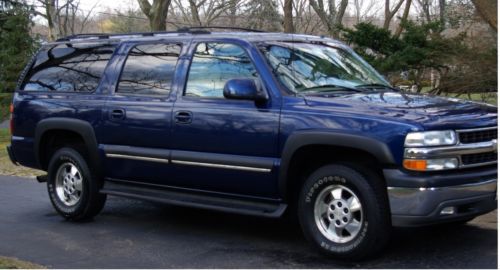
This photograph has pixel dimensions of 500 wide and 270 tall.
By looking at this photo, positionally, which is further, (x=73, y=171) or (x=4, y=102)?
(x=4, y=102)

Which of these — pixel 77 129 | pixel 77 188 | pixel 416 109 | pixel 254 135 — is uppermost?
pixel 416 109

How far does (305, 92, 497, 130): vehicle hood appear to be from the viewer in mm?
4965

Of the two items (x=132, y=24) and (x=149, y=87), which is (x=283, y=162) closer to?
(x=149, y=87)

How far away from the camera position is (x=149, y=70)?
6707mm

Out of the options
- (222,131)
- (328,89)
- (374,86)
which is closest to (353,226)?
(328,89)

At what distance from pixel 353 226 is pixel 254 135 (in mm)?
1104

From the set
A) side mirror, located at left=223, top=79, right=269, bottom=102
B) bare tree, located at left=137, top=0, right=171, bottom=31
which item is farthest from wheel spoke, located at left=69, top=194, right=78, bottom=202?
bare tree, located at left=137, top=0, right=171, bottom=31

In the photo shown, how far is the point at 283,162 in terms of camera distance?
5500 millimetres

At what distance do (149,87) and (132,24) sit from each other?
50.0 meters

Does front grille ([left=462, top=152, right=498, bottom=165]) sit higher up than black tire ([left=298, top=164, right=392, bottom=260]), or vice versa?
front grille ([left=462, top=152, right=498, bottom=165])

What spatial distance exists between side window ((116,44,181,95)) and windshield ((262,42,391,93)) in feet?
3.30

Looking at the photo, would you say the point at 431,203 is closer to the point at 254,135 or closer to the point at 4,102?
the point at 254,135

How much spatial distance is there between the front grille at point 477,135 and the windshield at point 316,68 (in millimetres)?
1263

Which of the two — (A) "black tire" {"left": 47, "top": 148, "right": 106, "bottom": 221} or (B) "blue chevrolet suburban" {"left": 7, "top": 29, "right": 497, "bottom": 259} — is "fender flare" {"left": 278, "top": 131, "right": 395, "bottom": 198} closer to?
(B) "blue chevrolet suburban" {"left": 7, "top": 29, "right": 497, "bottom": 259}
